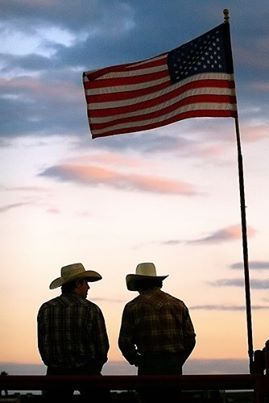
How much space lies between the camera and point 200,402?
51.3 ft

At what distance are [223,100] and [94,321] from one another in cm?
476

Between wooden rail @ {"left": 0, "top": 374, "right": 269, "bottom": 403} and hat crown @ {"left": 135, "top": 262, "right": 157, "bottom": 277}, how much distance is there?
187 cm

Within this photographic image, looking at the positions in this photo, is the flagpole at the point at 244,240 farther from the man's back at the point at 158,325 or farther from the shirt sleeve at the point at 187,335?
the man's back at the point at 158,325

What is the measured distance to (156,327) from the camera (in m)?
15.0

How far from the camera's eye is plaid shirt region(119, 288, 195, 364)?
1500 centimetres

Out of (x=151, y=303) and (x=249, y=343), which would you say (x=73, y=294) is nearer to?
(x=151, y=303)

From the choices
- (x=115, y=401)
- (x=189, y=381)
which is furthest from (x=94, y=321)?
(x=115, y=401)

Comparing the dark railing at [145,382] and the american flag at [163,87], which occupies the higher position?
the american flag at [163,87]

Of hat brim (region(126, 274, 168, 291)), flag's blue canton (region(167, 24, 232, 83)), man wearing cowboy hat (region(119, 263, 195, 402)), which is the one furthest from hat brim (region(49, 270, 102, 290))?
flag's blue canton (region(167, 24, 232, 83))

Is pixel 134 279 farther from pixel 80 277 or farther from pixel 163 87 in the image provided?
pixel 163 87

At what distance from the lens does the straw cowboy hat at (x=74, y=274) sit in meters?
14.9

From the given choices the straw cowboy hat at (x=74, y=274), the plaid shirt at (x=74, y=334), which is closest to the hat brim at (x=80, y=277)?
the straw cowboy hat at (x=74, y=274)

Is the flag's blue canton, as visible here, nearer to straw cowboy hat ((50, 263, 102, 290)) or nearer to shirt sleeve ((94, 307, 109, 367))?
straw cowboy hat ((50, 263, 102, 290))

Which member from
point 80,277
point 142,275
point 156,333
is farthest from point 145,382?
point 142,275
